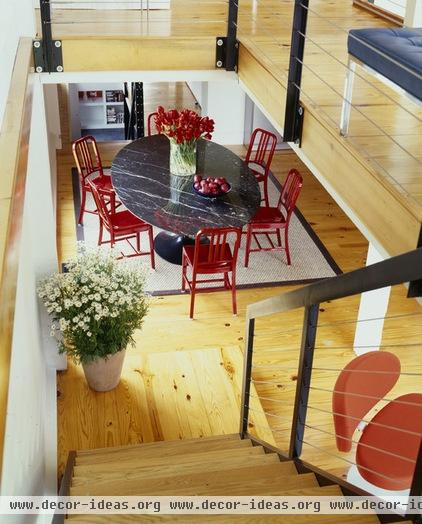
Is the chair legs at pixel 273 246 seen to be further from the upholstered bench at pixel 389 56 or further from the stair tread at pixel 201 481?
the stair tread at pixel 201 481

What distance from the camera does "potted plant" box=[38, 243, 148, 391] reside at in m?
4.19

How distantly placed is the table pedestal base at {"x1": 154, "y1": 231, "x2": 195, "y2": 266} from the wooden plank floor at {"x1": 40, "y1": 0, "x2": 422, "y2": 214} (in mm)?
2097

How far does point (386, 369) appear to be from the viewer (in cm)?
306

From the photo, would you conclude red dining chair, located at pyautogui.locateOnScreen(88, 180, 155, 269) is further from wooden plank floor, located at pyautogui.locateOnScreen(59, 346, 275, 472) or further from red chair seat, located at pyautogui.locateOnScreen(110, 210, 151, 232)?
wooden plank floor, located at pyautogui.locateOnScreen(59, 346, 275, 472)

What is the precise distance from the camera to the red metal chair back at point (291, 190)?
21.0 feet

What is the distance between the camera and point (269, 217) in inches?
259

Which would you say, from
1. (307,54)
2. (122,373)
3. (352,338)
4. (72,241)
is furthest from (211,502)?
(72,241)

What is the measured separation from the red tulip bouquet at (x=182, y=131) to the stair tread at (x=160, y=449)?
275 centimetres

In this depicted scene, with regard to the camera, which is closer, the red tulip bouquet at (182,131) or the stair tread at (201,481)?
the stair tread at (201,481)

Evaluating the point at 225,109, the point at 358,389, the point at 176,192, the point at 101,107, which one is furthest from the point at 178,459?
the point at 101,107

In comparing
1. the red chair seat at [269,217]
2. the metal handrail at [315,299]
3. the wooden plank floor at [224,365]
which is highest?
the metal handrail at [315,299]

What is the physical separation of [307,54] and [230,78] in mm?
690

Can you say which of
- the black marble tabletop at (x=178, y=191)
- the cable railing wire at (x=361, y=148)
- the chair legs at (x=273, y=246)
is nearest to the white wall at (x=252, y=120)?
the black marble tabletop at (x=178, y=191)

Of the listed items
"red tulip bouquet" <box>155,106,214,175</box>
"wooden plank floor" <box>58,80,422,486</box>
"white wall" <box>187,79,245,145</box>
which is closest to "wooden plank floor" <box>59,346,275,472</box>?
"wooden plank floor" <box>58,80,422,486</box>
